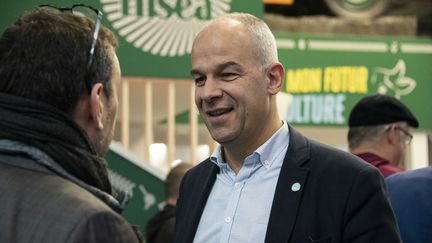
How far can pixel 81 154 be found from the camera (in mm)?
1839

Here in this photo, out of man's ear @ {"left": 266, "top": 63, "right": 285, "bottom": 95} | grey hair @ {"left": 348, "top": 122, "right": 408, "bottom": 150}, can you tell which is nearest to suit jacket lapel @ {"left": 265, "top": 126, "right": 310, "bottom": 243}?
man's ear @ {"left": 266, "top": 63, "right": 285, "bottom": 95}

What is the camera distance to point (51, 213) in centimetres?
173

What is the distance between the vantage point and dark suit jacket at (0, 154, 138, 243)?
5.59 ft

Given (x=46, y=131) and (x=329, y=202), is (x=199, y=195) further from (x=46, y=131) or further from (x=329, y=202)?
(x=46, y=131)

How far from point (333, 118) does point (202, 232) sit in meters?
7.59

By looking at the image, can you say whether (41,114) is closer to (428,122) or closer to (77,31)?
(77,31)

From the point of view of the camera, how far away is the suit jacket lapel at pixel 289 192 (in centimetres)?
252

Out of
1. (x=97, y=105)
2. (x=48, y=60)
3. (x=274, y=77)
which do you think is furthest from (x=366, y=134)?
(x=48, y=60)

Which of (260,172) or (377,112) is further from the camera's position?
(377,112)

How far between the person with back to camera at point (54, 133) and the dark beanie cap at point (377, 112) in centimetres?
251

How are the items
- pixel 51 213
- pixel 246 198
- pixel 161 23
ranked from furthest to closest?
pixel 161 23 → pixel 246 198 → pixel 51 213

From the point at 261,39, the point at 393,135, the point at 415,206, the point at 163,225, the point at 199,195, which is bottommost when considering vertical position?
the point at 163,225

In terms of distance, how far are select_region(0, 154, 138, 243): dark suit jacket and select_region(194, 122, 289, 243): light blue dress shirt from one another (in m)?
0.81

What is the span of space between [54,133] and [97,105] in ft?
0.50
